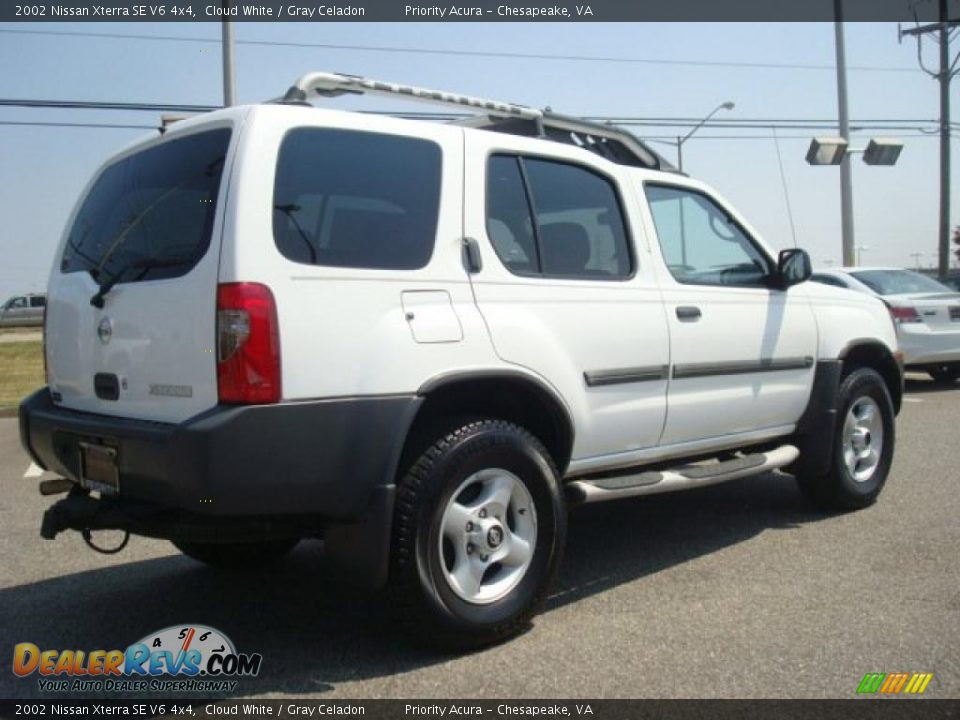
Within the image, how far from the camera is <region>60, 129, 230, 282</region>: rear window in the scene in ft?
10.4

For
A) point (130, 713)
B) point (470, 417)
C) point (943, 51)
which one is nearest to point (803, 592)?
point (470, 417)

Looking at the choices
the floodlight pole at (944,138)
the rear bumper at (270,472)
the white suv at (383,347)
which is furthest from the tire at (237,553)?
the floodlight pole at (944,138)

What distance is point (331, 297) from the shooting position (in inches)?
122

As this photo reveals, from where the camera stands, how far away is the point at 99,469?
3.35 meters

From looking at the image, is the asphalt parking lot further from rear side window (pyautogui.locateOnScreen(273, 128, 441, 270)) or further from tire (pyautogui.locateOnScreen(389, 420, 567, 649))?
rear side window (pyautogui.locateOnScreen(273, 128, 441, 270))

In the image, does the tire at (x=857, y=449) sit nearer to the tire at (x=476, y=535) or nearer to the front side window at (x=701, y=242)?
the front side window at (x=701, y=242)

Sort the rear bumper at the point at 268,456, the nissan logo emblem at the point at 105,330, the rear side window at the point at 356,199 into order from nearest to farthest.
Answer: the rear bumper at the point at 268,456, the rear side window at the point at 356,199, the nissan logo emblem at the point at 105,330

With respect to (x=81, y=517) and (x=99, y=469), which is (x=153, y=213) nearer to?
(x=99, y=469)

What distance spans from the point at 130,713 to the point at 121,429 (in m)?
0.97

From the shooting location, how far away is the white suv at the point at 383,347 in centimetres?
302

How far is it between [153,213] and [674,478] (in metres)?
2.60

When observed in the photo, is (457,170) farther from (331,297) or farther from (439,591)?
(439,591)

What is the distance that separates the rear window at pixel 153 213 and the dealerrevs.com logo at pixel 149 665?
145 cm

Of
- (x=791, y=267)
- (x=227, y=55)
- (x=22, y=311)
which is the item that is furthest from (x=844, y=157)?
(x=22, y=311)
